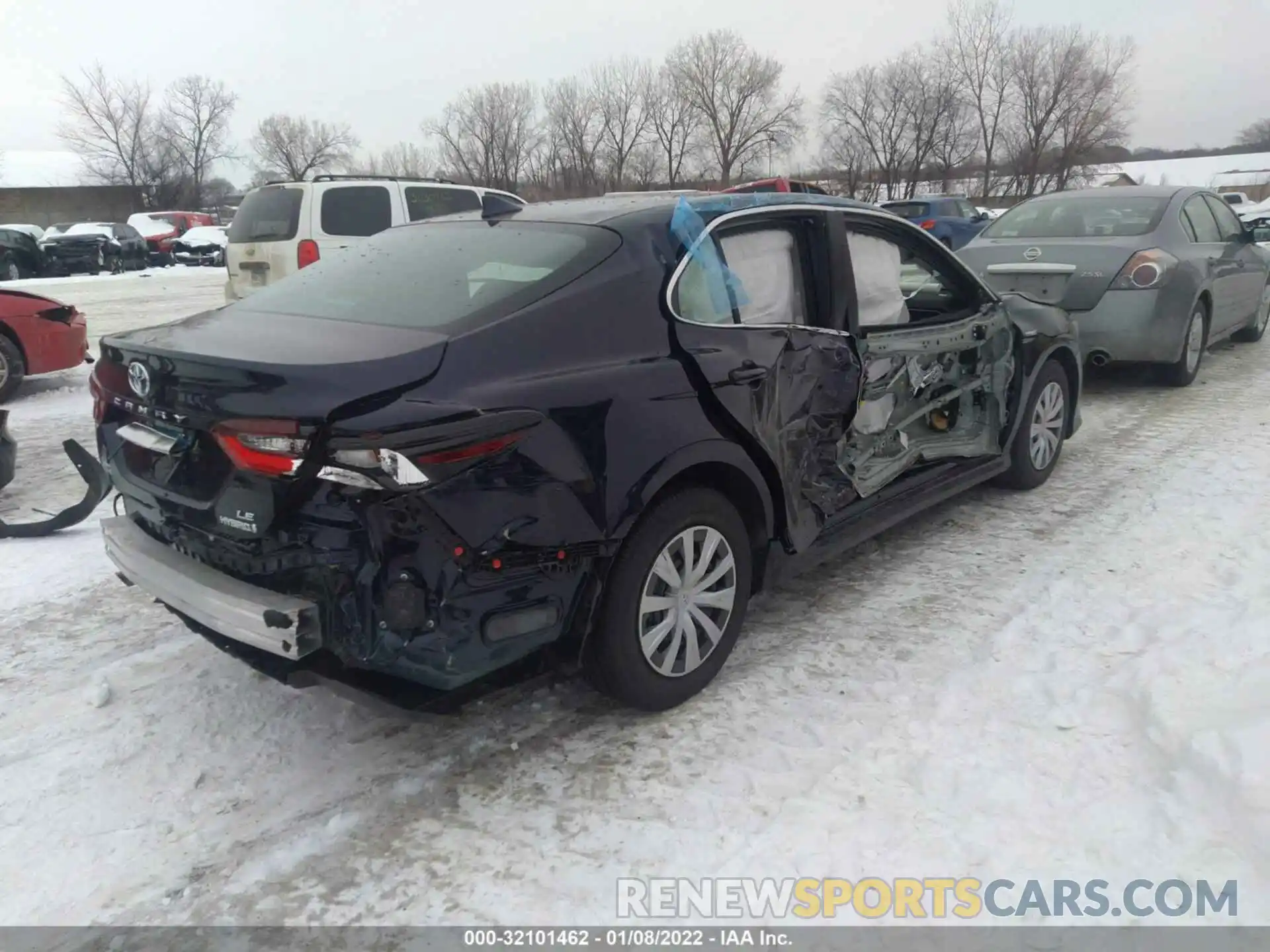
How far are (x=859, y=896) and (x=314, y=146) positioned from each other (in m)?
75.4

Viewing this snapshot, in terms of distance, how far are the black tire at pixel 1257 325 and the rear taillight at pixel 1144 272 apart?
307cm

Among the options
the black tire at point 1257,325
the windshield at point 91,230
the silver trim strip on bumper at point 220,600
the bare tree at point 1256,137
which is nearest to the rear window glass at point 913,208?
the black tire at point 1257,325

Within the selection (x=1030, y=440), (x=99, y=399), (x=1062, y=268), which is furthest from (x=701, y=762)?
(x=1062, y=268)

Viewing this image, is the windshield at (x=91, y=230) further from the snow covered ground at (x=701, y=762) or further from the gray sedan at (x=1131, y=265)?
the snow covered ground at (x=701, y=762)

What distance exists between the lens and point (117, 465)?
10.2 ft

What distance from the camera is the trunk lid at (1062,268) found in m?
7.22

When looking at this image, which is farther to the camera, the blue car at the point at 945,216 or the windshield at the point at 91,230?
the windshield at the point at 91,230

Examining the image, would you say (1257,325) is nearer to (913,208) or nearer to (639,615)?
(639,615)

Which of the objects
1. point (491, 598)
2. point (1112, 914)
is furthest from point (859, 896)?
point (491, 598)

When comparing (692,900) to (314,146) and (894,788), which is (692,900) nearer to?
(894,788)

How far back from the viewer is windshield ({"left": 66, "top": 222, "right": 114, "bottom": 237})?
27.2m

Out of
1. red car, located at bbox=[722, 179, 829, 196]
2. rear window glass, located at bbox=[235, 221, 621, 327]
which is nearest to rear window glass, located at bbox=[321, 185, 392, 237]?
red car, located at bbox=[722, 179, 829, 196]

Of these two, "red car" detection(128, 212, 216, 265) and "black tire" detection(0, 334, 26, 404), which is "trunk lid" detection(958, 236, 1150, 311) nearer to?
"black tire" detection(0, 334, 26, 404)

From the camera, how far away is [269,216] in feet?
30.4
